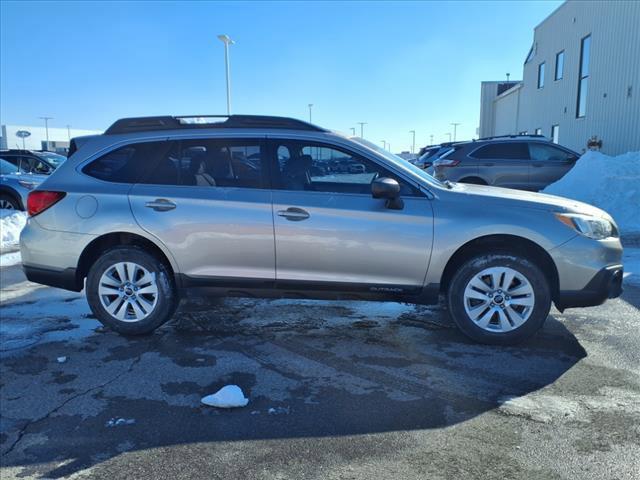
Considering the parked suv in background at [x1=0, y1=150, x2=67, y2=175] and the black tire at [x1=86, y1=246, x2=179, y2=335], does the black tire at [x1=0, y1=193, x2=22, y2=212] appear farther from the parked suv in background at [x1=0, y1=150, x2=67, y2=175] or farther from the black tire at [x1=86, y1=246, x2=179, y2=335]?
the black tire at [x1=86, y1=246, x2=179, y2=335]

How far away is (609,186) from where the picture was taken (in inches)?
393

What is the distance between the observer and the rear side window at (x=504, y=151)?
11.6 meters

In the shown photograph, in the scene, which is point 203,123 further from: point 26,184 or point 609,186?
point 609,186

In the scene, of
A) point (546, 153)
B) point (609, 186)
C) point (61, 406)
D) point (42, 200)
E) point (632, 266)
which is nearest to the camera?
point (61, 406)

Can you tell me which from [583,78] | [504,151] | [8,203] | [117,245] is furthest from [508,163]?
[8,203]

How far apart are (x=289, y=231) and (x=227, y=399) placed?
149 centimetres

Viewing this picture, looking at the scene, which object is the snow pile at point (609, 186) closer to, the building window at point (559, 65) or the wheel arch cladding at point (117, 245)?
the wheel arch cladding at point (117, 245)

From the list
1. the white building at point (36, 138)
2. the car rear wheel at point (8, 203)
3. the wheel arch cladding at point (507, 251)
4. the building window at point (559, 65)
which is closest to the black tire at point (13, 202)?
the car rear wheel at point (8, 203)

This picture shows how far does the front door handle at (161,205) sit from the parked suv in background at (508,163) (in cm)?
828

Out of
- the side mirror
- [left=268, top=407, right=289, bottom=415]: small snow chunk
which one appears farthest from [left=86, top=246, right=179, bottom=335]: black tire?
the side mirror

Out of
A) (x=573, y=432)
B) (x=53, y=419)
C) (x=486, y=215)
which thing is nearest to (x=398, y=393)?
(x=573, y=432)

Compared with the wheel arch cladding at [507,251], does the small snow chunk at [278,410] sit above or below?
below

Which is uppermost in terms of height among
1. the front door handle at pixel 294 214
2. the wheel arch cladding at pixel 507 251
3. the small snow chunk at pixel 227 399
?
the front door handle at pixel 294 214

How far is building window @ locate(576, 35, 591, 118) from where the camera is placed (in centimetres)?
1848
